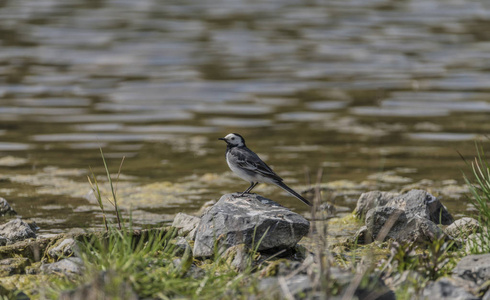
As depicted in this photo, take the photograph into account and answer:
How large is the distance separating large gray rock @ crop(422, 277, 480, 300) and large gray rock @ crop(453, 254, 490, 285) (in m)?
0.35

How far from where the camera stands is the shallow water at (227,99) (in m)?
10.5

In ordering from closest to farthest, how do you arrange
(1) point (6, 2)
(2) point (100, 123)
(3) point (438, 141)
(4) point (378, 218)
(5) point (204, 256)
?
(5) point (204, 256) < (4) point (378, 218) < (3) point (438, 141) < (2) point (100, 123) < (1) point (6, 2)

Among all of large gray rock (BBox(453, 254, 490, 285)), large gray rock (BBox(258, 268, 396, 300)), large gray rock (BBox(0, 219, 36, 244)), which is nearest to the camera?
large gray rock (BBox(258, 268, 396, 300))

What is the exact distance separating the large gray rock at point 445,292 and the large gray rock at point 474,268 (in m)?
0.35

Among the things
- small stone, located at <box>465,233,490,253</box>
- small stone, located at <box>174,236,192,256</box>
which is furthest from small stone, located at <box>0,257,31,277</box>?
small stone, located at <box>465,233,490,253</box>

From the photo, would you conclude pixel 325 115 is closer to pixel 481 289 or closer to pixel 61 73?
pixel 61 73

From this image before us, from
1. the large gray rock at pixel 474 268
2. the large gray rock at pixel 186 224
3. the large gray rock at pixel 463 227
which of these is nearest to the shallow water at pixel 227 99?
the large gray rock at pixel 186 224

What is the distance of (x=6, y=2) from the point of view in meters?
27.7

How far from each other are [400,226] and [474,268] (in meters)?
1.80

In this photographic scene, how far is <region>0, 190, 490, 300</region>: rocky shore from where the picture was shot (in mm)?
4566

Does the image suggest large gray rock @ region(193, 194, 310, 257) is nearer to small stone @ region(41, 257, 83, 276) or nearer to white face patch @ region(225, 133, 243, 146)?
small stone @ region(41, 257, 83, 276)

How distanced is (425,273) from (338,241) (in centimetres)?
230

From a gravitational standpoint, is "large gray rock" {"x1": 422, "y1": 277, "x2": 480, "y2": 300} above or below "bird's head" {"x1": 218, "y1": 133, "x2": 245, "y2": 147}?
below

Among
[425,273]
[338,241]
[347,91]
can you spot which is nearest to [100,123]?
[347,91]
